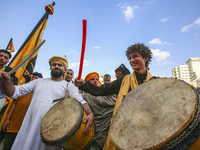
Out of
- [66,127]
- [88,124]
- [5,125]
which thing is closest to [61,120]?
[66,127]

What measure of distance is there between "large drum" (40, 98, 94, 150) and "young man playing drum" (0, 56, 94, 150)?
13 centimetres

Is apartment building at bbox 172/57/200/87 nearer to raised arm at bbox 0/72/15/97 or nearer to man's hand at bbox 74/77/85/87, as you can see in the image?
man's hand at bbox 74/77/85/87

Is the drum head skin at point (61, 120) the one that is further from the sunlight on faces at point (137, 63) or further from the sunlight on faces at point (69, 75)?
the sunlight on faces at point (69, 75)

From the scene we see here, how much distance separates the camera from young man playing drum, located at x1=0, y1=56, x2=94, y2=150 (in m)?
1.78

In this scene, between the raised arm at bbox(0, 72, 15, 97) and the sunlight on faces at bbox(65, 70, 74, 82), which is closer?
the raised arm at bbox(0, 72, 15, 97)

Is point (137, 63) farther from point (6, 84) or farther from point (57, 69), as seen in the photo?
point (6, 84)

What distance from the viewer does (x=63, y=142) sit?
145 cm

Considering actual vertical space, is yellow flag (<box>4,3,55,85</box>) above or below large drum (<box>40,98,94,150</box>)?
above

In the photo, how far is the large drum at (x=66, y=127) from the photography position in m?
1.48

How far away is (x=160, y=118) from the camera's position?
0.94 m

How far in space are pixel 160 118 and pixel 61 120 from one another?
120 cm

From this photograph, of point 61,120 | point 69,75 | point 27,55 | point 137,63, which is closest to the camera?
point 61,120

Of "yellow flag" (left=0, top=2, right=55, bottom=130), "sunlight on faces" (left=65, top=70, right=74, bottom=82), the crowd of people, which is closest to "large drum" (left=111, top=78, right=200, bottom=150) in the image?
the crowd of people

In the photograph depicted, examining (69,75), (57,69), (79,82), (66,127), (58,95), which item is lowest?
(66,127)
